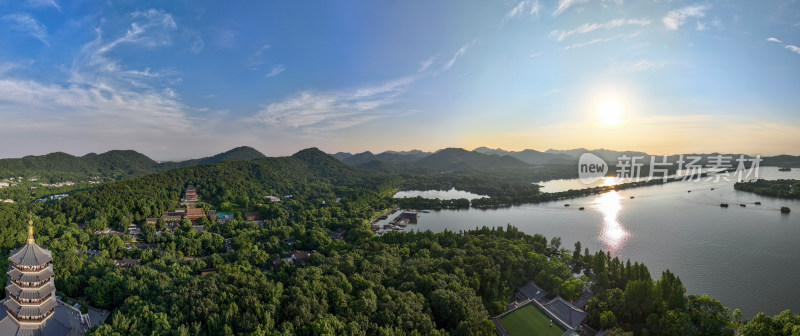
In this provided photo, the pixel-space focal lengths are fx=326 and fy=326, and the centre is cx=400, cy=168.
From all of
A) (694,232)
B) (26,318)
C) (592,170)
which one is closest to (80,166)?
(26,318)

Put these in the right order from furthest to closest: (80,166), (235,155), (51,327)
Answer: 1. (235,155)
2. (80,166)
3. (51,327)

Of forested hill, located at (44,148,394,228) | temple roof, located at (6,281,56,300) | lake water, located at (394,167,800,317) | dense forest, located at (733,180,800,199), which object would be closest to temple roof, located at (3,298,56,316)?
temple roof, located at (6,281,56,300)

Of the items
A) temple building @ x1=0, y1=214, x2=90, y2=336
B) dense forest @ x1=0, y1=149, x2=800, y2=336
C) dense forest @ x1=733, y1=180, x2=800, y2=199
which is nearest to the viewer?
temple building @ x1=0, y1=214, x2=90, y2=336

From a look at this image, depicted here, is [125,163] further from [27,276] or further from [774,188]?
[774,188]

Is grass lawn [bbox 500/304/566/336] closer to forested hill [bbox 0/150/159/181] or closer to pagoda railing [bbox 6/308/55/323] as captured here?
pagoda railing [bbox 6/308/55/323]

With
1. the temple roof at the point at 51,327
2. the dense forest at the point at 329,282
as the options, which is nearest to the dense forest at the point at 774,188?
the dense forest at the point at 329,282

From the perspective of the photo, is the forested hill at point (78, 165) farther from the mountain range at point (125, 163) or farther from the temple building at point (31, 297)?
→ the temple building at point (31, 297)

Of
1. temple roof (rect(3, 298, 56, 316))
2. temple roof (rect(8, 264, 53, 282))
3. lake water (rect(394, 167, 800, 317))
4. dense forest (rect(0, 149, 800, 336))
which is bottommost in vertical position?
lake water (rect(394, 167, 800, 317))
